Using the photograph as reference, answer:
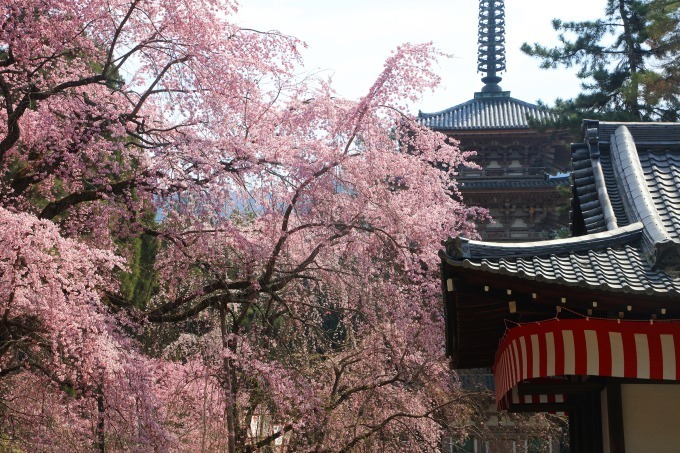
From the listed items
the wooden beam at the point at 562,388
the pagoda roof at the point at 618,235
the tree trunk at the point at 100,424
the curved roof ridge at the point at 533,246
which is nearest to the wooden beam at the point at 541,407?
the wooden beam at the point at 562,388

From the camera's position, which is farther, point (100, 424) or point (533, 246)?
point (100, 424)

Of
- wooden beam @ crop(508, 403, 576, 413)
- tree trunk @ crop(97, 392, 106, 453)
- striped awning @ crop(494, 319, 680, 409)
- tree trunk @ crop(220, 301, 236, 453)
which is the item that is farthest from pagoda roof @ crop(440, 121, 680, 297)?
tree trunk @ crop(97, 392, 106, 453)

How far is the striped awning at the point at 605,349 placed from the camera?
5.53 metres

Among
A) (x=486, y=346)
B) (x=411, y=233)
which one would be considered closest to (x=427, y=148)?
(x=411, y=233)

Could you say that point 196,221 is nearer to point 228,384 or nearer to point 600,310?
point 228,384

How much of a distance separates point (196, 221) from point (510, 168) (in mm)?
19952

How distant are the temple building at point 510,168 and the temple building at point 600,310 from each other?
19877 millimetres

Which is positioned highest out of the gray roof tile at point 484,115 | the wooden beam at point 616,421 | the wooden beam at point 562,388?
the gray roof tile at point 484,115

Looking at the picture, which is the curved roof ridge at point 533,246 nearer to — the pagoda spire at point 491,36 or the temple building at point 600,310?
the temple building at point 600,310

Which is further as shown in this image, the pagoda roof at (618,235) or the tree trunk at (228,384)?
the tree trunk at (228,384)

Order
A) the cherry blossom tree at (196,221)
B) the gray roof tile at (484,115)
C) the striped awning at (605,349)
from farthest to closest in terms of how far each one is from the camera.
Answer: the gray roof tile at (484,115)
the cherry blossom tree at (196,221)
the striped awning at (605,349)

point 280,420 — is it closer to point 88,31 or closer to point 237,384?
point 237,384

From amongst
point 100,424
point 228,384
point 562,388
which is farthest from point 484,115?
point 562,388

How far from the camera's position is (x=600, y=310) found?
5660mm
